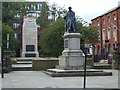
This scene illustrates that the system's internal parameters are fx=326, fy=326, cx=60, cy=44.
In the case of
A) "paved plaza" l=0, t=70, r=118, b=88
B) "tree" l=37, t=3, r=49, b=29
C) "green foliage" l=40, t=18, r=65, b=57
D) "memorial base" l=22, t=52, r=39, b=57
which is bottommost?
"paved plaza" l=0, t=70, r=118, b=88

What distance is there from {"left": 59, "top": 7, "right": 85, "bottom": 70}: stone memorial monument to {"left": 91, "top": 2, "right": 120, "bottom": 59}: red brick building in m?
33.9

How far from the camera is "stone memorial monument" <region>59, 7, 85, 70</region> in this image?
22.4 metres

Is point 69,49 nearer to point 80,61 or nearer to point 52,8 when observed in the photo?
point 80,61

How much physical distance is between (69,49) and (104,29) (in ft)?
155

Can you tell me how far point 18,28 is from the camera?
94500mm

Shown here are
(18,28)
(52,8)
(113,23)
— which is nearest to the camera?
(113,23)

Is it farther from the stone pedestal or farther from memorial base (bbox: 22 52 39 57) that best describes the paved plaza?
memorial base (bbox: 22 52 39 57)

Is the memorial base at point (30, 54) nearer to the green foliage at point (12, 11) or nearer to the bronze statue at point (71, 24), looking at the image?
the green foliage at point (12, 11)

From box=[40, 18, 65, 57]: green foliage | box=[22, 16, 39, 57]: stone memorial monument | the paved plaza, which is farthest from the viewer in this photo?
box=[40, 18, 65, 57]: green foliage

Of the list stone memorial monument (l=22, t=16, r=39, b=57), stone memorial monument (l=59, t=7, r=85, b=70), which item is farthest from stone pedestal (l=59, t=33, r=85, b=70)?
stone memorial monument (l=22, t=16, r=39, b=57)

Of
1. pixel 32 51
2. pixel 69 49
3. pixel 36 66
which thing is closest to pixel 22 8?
pixel 32 51

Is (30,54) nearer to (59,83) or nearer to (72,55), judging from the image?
(72,55)

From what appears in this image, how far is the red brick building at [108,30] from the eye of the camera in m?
60.6

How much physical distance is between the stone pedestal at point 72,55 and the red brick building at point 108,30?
34466 millimetres
